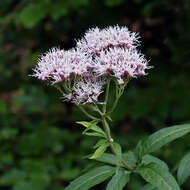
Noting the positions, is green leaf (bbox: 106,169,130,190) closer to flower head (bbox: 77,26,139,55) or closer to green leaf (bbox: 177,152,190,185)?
green leaf (bbox: 177,152,190,185)

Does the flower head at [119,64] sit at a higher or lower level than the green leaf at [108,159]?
higher

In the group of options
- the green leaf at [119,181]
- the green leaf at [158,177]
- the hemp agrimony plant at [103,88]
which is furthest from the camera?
the hemp agrimony plant at [103,88]

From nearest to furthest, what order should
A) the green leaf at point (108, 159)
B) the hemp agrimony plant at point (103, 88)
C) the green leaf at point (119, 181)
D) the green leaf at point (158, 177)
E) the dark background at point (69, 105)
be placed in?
the green leaf at point (158, 177) → the green leaf at point (119, 181) → the hemp agrimony plant at point (103, 88) → the green leaf at point (108, 159) → the dark background at point (69, 105)

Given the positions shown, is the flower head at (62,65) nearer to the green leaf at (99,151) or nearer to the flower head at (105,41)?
the flower head at (105,41)

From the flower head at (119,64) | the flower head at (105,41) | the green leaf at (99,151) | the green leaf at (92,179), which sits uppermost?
the flower head at (105,41)

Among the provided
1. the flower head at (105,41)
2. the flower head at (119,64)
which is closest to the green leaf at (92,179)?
the flower head at (119,64)

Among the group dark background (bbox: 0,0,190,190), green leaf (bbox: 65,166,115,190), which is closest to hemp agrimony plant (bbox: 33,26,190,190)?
green leaf (bbox: 65,166,115,190)
